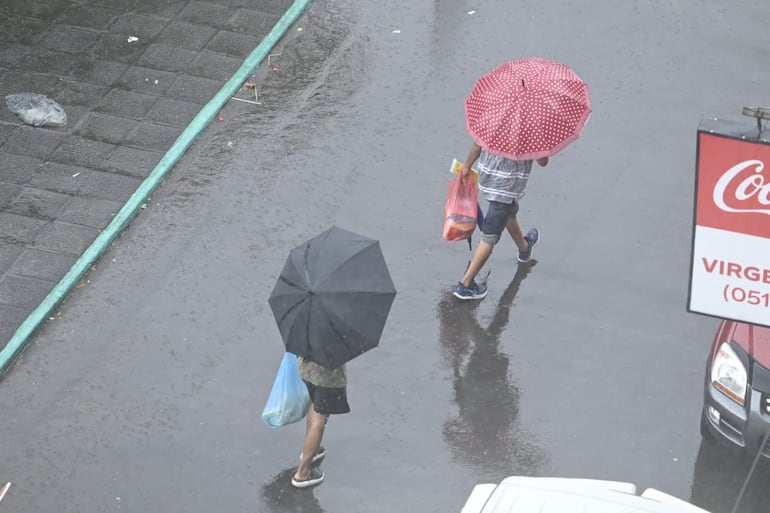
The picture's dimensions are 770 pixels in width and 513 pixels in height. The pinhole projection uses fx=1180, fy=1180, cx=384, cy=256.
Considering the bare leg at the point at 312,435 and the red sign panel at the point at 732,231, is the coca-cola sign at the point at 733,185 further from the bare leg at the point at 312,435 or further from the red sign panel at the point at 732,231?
the bare leg at the point at 312,435

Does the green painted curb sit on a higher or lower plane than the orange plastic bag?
lower

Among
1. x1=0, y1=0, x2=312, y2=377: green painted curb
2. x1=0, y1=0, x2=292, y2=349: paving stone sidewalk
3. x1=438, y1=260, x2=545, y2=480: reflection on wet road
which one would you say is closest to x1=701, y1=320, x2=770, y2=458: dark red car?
x1=438, y1=260, x2=545, y2=480: reflection on wet road

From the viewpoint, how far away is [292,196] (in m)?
9.96

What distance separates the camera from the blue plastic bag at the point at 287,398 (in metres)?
7.09

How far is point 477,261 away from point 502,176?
758 millimetres

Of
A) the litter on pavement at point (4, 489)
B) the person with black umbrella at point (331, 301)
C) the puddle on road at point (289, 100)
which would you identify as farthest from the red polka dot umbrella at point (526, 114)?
the litter on pavement at point (4, 489)

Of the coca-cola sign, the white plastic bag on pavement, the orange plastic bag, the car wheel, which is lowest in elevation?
the white plastic bag on pavement

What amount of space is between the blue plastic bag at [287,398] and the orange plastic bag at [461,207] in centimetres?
213

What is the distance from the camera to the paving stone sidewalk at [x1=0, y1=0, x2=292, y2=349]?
9.40 m

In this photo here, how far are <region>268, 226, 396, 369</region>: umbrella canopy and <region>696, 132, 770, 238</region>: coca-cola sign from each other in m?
1.84

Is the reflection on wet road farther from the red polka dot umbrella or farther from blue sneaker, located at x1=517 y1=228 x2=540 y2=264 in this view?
the red polka dot umbrella

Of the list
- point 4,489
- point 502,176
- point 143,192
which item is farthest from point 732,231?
point 143,192

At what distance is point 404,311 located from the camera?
892 cm

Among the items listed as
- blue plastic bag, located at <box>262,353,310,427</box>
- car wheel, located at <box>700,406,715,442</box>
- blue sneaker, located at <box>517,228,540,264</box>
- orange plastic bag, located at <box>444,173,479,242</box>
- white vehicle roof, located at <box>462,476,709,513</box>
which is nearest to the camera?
white vehicle roof, located at <box>462,476,709,513</box>
